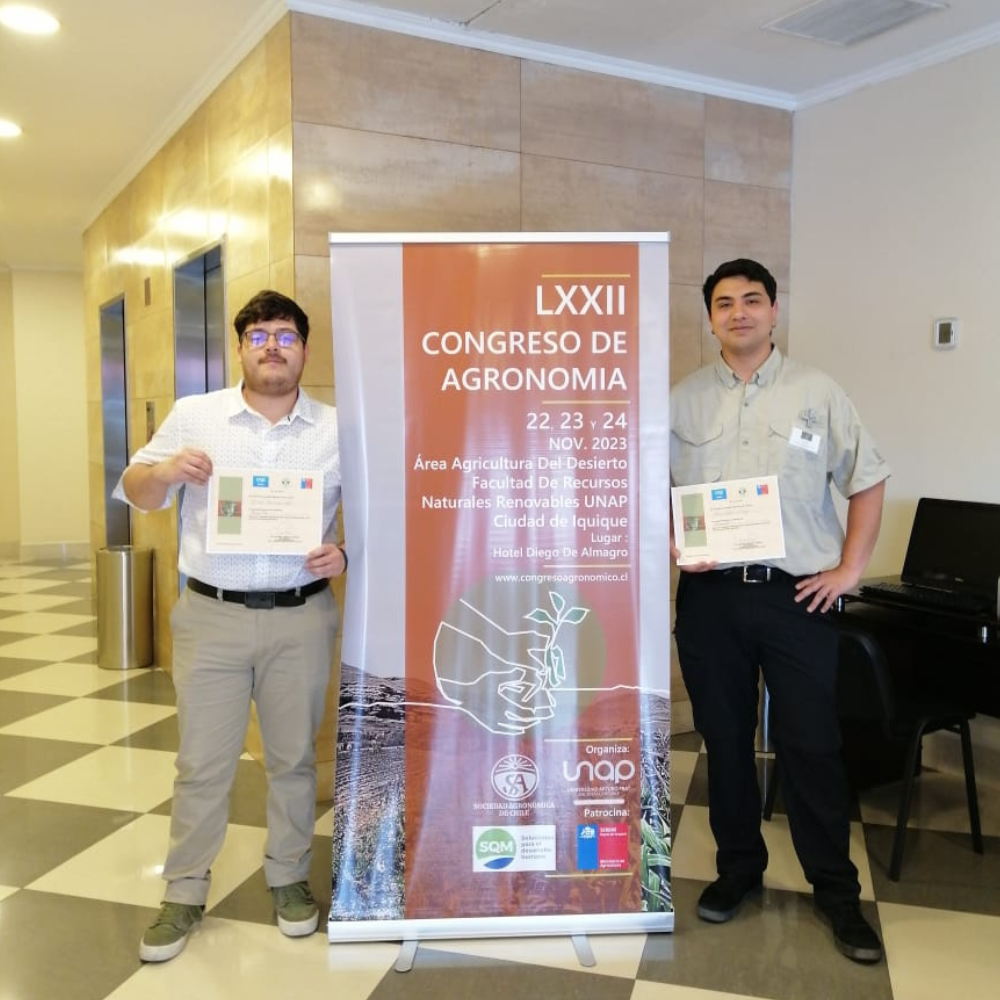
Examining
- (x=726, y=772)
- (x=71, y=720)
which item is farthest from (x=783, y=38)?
(x=71, y=720)

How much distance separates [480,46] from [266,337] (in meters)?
1.76

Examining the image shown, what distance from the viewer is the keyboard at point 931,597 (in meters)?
3.11

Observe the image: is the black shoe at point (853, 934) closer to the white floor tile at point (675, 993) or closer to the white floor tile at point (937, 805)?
the white floor tile at point (675, 993)

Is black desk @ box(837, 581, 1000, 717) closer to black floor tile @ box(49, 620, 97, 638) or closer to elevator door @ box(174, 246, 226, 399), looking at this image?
elevator door @ box(174, 246, 226, 399)

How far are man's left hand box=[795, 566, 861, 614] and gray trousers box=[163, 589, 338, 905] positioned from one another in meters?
1.26

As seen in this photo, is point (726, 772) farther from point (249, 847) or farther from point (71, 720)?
point (71, 720)

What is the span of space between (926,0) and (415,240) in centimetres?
215

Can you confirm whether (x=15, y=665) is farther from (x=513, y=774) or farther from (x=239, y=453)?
(x=513, y=774)

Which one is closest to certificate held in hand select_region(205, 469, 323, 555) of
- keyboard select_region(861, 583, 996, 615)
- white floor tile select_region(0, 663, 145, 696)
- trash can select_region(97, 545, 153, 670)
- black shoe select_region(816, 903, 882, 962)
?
black shoe select_region(816, 903, 882, 962)

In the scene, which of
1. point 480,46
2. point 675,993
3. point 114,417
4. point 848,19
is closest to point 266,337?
point 480,46

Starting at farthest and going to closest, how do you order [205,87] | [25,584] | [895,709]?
[25,584] → [205,87] → [895,709]

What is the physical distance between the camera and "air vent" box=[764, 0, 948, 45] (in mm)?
3279

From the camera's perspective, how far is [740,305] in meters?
2.50

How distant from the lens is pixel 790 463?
2488mm
